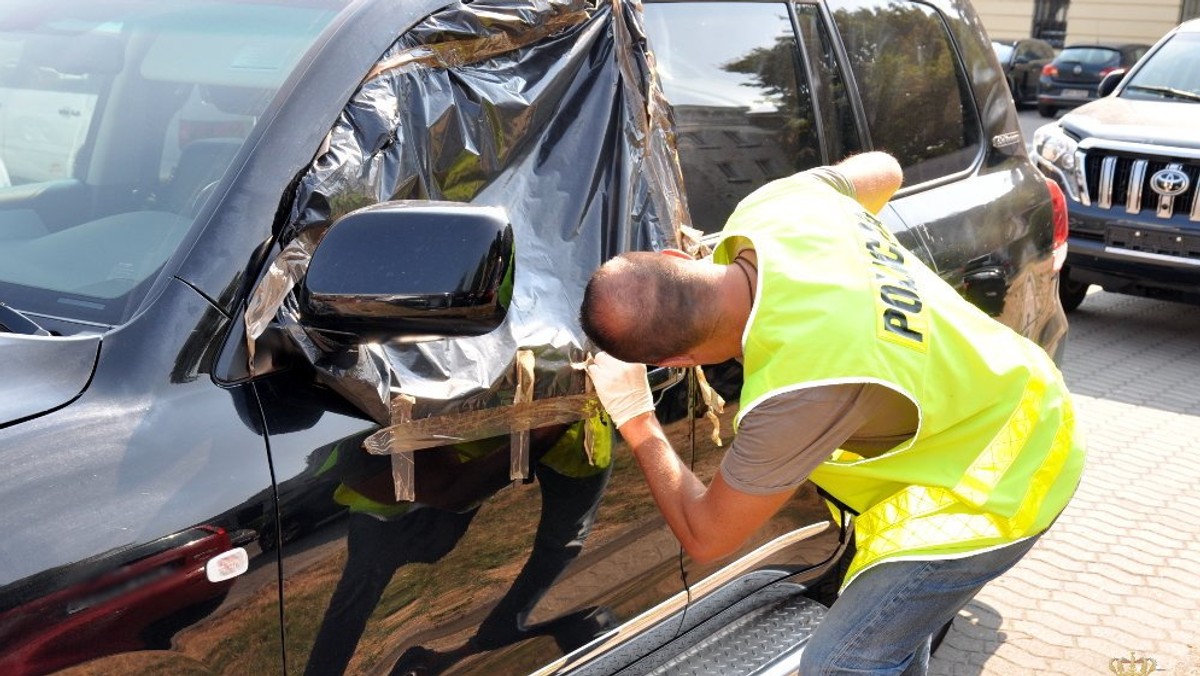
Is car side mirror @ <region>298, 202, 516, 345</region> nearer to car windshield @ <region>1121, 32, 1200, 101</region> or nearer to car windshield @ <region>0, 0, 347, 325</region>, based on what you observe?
car windshield @ <region>0, 0, 347, 325</region>

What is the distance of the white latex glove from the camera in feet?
7.25

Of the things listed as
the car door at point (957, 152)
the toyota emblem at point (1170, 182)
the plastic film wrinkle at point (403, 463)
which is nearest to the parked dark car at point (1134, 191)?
the toyota emblem at point (1170, 182)

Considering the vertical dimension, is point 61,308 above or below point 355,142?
below

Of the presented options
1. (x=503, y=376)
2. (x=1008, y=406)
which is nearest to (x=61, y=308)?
(x=503, y=376)

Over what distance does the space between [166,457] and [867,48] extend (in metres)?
2.54

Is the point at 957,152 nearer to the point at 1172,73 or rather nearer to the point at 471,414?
the point at 471,414

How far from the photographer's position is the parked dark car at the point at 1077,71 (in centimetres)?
2081

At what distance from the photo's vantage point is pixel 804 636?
295 cm

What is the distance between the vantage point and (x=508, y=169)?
93.5 inches

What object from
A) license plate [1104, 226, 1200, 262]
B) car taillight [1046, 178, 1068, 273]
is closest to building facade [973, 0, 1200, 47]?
license plate [1104, 226, 1200, 262]

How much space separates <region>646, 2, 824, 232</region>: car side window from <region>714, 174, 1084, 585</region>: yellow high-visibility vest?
0.54m

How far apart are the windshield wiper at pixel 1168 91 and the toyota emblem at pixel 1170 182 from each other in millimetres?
1143

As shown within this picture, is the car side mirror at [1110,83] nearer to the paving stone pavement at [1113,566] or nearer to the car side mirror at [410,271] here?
the paving stone pavement at [1113,566]

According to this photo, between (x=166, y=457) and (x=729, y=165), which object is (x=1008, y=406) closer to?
(x=729, y=165)
